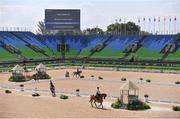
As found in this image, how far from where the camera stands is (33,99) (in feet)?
131

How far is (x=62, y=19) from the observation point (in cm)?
11969

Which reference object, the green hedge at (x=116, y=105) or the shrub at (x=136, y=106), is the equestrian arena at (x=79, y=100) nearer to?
the green hedge at (x=116, y=105)

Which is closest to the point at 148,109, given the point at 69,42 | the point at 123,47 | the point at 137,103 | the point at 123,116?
the point at 137,103

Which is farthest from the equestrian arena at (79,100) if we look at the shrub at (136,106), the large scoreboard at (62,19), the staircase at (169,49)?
the large scoreboard at (62,19)

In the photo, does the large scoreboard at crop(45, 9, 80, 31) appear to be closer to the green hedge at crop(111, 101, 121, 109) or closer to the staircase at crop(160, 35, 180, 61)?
the staircase at crop(160, 35, 180, 61)

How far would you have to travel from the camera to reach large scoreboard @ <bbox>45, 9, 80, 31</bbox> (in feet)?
393

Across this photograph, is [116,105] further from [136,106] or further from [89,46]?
[89,46]

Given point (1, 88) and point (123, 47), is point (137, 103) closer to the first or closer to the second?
point (1, 88)

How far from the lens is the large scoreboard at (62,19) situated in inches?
4712

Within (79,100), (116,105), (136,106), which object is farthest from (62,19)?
(136,106)

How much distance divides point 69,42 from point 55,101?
242 ft

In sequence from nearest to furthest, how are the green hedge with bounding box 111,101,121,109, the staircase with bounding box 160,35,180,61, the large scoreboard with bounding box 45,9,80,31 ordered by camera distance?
the green hedge with bounding box 111,101,121,109
the staircase with bounding box 160,35,180,61
the large scoreboard with bounding box 45,9,80,31

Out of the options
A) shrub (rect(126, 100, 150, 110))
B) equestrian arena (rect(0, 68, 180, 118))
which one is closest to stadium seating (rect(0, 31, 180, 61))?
equestrian arena (rect(0, 68, 180, 118))

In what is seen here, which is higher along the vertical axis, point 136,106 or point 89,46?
point 89,46
